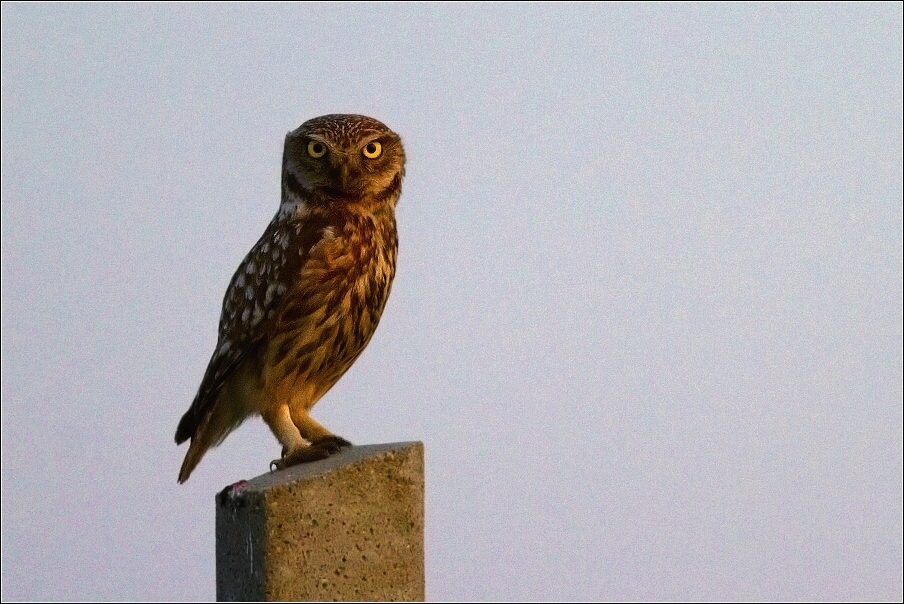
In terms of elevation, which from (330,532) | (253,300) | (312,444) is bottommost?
(330,532)

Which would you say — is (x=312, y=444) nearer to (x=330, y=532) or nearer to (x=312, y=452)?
(x=312, y=452)

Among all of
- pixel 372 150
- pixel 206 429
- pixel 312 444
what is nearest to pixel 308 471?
pixel 312 444

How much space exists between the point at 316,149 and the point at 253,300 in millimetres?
704

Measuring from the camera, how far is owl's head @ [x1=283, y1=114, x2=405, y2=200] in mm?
5363

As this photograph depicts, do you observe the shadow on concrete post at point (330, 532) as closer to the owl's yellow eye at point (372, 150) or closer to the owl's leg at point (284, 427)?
the owl's leg at point (284, 427)

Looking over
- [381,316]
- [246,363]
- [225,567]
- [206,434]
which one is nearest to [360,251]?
[381,316]

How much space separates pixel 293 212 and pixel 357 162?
0.38 metres

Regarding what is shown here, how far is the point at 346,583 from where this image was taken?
437cm

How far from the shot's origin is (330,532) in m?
4.36

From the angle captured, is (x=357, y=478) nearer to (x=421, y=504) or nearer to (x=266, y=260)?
(x=421, y=504)

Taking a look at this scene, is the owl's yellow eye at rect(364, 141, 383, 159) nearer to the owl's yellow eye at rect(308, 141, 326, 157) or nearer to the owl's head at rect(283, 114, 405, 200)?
the owl's head at rect(283, 114, 405, 200)

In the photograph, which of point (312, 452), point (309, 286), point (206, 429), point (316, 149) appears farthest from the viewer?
point (206, 429)

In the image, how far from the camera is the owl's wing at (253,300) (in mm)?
5336

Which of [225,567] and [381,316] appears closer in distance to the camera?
[225,567]
